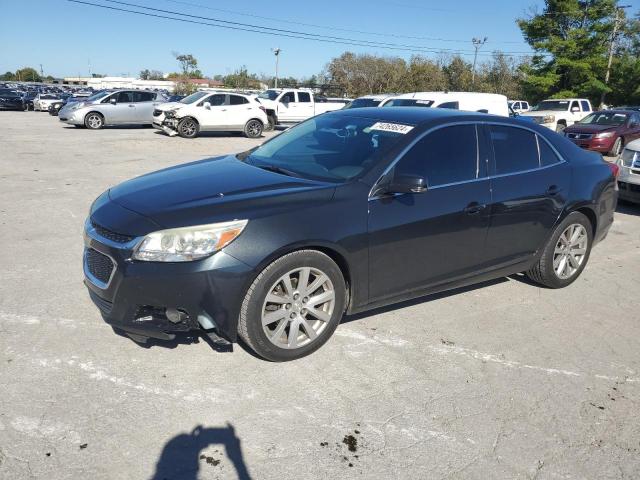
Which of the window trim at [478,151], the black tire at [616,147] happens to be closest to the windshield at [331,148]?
the window trim at [478,151]

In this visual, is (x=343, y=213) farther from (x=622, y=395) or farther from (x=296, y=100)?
(x=296, y=100)

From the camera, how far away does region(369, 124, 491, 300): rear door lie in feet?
12.6

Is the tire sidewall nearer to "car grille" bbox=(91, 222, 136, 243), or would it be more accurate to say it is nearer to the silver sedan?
"car grille" bbox=(91, 222, 136, 243)

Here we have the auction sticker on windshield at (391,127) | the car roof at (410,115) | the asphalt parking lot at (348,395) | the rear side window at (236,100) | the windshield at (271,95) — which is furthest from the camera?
the windshield at (271,95)

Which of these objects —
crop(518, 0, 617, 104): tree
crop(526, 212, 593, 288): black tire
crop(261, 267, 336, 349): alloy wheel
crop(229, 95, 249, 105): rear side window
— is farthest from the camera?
crop(518, 0, 617, 104): tree

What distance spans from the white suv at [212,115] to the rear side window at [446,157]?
1632cm

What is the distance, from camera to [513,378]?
359 centimetres

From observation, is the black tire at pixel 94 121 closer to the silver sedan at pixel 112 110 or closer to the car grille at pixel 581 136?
the silver sedan at pixel 112 110

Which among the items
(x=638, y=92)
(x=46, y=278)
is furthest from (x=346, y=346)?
(x=638, y=92)

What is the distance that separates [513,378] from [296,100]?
22576mm

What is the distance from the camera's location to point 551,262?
16.7 ft

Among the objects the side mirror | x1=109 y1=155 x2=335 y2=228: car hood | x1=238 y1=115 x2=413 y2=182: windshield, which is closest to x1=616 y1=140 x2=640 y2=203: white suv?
x1=238 y1=115 x2=413 y2=182: windshield

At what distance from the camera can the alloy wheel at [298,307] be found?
3.47 metres

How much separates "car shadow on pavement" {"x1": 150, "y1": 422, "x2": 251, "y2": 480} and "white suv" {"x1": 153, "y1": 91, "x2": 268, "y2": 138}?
17640 millimetres
